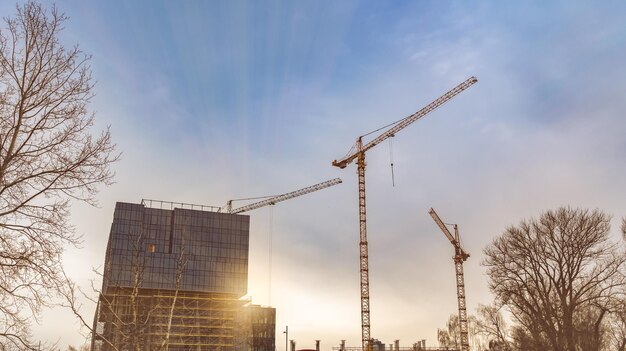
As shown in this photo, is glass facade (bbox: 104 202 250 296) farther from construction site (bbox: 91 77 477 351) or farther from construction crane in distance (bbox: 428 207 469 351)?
construction crane in distance (bbox: 428 207 469 351)

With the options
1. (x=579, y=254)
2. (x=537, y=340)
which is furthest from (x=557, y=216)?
(x=537, y=340)

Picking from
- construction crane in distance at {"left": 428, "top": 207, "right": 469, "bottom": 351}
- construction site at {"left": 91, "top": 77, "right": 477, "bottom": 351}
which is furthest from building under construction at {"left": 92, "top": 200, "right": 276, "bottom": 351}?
construction crane in distance at {"left": 428, "top": 207, "right": 469, "bottom": 351}

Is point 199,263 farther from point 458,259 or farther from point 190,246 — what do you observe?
point 458,259

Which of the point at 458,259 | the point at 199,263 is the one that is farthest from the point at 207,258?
the point at 458,259

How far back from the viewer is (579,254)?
37.7 meters

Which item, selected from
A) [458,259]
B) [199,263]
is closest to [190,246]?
[199,263]

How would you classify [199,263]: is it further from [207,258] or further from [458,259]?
[458,259]

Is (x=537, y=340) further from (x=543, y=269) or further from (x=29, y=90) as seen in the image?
(x=29, y=90)

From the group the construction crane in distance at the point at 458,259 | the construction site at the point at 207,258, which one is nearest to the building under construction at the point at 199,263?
the construction site at the point at 207,258

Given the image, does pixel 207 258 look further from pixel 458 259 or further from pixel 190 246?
pixel 458 259

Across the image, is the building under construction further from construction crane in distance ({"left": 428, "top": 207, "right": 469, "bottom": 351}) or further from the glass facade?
construction crane in distance ({"left": 428, "top": 207, "right": 469, "bottom": 351})

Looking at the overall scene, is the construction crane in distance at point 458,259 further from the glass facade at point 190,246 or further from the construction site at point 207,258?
the glass facade at point 190,246

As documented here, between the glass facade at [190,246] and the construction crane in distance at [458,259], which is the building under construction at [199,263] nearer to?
the glass facade at [190,246]

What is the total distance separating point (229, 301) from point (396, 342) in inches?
1867
